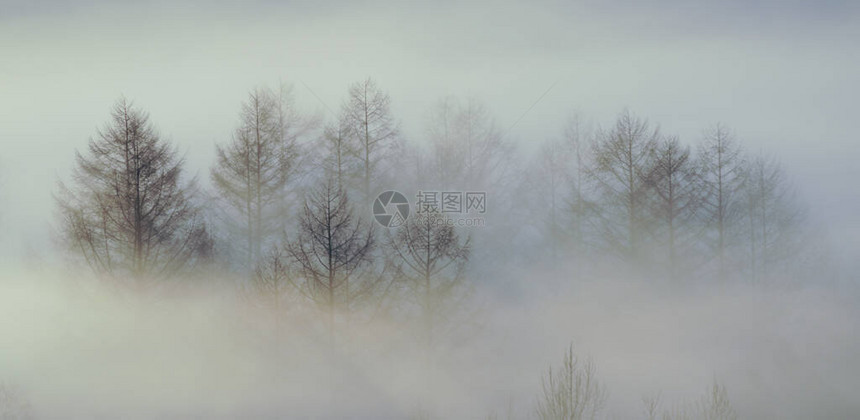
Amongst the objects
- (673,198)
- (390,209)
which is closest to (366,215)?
(390,209)

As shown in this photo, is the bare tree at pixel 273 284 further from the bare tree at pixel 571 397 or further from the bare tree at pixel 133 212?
the bare tree at pixel 571 397

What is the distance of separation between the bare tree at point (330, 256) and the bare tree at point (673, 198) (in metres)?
13.3

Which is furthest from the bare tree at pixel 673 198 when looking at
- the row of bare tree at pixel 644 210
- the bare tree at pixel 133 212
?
the bare tree at pixel 133 212

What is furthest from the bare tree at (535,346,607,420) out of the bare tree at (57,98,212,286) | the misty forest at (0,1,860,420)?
the bare tree at (57,98,212,286)

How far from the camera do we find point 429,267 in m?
22.6

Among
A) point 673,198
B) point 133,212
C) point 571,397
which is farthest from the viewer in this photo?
point 673,198

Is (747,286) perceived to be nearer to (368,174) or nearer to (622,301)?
(622,301)

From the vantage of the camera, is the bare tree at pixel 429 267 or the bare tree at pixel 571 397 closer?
the bare tree at pixel 571 397

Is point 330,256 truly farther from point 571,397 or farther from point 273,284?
point 571,397

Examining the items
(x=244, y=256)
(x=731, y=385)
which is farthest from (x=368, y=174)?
(x=731, y=385)

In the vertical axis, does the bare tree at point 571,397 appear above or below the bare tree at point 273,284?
below

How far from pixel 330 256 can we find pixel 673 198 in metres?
15.6

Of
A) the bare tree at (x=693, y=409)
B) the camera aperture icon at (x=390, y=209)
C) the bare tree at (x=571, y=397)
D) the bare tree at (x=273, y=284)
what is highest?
the camera aperture icon at (x=390, y=209)

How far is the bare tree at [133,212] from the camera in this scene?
67.6 feet
